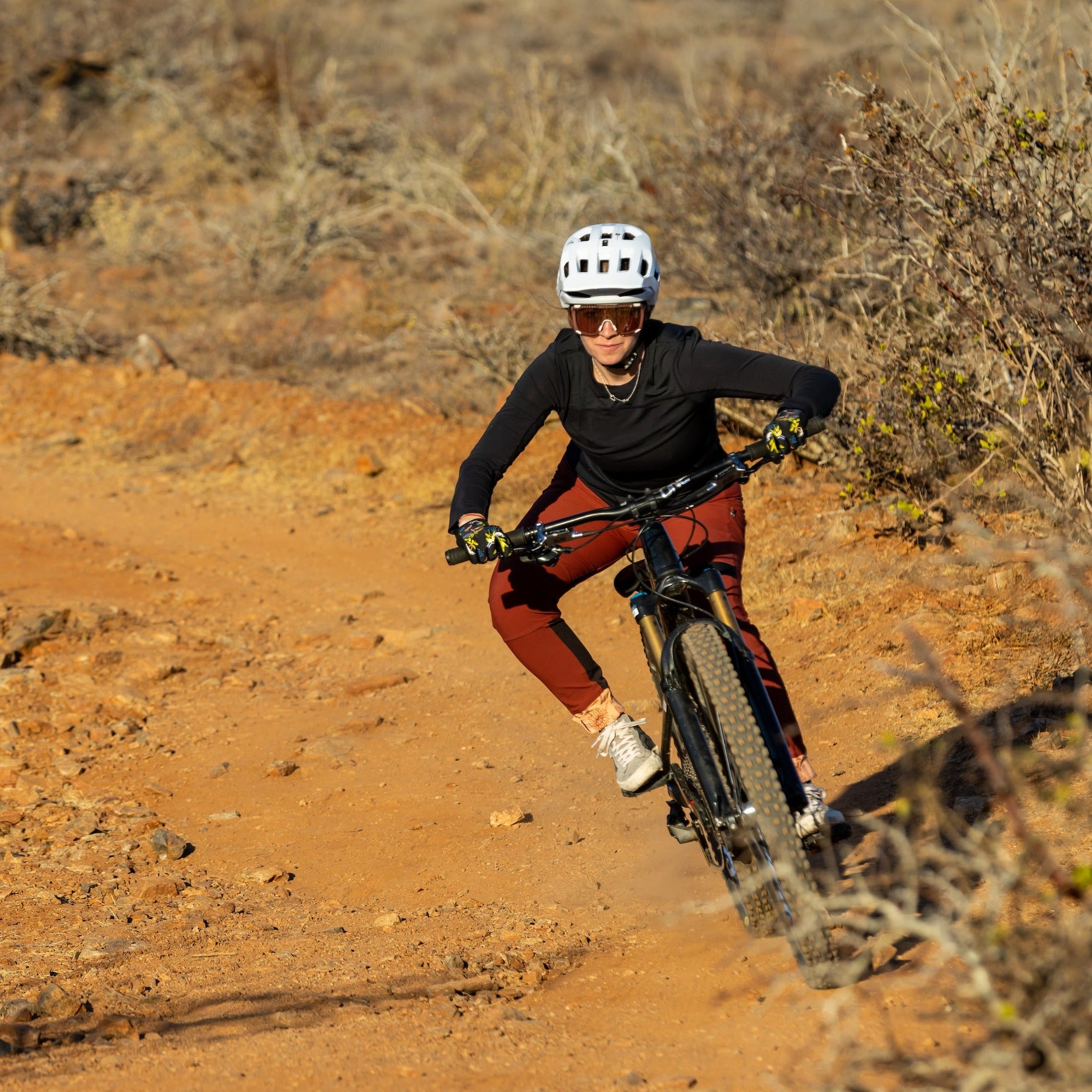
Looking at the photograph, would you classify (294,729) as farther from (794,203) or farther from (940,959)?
(794,203)

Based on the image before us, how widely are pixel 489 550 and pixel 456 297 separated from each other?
34.2 ft

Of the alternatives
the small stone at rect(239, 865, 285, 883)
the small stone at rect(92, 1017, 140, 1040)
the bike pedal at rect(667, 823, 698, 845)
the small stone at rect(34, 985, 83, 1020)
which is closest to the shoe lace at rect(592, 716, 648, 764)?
the bike pedal at rect(667, 823, 698, 845)

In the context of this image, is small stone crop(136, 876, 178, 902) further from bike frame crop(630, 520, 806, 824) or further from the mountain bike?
bike frame crop(630, 520, 806, 824)

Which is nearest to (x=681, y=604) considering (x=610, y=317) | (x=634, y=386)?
(x=634, y=386)

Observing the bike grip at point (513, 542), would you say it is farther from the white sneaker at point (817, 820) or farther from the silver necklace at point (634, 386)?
the white sneaker at point (817, 820)

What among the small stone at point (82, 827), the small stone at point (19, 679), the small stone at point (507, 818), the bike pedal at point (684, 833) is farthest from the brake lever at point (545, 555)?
the small stone at point (19, 679)

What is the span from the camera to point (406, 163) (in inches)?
669

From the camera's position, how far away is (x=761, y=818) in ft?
11.4

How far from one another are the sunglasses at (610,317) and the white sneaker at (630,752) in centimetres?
122

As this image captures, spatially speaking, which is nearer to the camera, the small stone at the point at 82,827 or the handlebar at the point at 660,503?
the handlebar at the point at 660,503

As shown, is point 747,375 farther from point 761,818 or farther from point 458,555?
point 761,818

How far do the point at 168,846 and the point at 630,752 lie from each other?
2.08 metres

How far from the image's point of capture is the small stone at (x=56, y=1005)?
3.75m

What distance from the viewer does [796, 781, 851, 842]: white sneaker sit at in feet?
12.3
